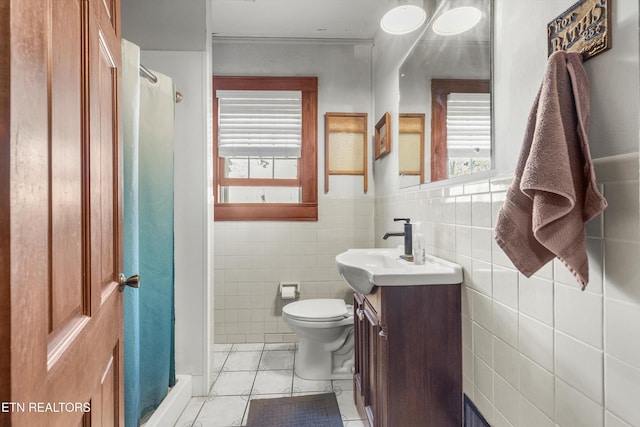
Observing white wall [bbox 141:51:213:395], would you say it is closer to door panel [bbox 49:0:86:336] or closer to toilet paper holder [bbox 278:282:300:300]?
toilet paper holder [bbox 278:282:300:300]

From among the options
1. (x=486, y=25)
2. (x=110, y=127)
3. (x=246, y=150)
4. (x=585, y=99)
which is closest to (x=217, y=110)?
(x=246, y=150)

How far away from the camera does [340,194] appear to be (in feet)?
8.48

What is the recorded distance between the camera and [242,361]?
2.24m

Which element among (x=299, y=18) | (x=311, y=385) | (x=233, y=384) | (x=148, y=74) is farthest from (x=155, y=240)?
(x=299, y=18)

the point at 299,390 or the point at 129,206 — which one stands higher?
the point at 129,206

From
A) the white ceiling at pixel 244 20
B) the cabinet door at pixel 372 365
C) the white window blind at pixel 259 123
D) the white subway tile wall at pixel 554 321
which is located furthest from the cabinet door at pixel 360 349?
the white ceiling at pixel 244 20

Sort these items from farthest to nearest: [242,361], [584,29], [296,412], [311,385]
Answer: [242,361] < [311,385] < [296,412] < [584,29]

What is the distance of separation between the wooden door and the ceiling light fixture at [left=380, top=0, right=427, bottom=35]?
1450 mm

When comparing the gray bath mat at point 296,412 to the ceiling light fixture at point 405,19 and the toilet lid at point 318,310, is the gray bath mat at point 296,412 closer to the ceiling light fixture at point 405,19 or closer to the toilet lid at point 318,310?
the toilet lid at point 318,310

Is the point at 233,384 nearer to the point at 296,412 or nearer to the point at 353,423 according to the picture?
the point at 296,412

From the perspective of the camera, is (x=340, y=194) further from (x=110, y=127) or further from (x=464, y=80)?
(x=110, y=127)

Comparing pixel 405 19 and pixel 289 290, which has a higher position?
pixel 405 19

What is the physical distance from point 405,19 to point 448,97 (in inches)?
27.1

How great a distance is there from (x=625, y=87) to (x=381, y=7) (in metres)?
2.01
